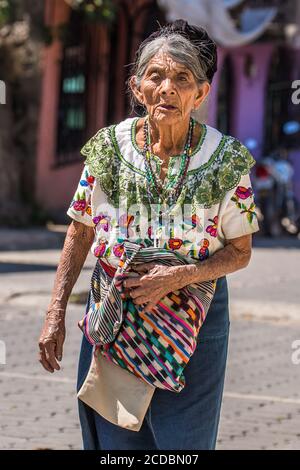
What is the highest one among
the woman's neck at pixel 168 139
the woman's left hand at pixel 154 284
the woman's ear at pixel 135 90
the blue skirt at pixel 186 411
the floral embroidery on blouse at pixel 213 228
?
the woman's ear at pixel 135 90

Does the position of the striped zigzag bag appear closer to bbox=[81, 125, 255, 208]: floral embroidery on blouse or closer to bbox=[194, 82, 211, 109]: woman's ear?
bbox=[81, 125, 255, 208]: floral embroidery on blouse

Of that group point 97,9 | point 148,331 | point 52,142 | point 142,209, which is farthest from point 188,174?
point 52,142

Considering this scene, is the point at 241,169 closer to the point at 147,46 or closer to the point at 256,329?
the point at 147,46

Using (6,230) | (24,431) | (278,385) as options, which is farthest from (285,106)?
(24,431)

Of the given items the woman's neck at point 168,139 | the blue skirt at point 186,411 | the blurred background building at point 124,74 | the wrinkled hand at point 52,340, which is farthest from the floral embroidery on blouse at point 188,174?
the blurred background building at point 124,74

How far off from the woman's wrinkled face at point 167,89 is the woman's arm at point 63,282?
1.57 ft

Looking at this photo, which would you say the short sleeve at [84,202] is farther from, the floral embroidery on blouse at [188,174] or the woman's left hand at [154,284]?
the woman's left hand at [154,284]

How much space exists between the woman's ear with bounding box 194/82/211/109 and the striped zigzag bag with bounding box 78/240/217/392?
559 millimetres

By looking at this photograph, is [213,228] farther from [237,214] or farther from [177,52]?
[177,52]

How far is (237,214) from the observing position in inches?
165

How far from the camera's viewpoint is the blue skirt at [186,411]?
4156 mm

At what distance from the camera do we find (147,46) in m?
4.26

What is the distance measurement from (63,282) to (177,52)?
875mm

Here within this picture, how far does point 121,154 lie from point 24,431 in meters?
2.83
